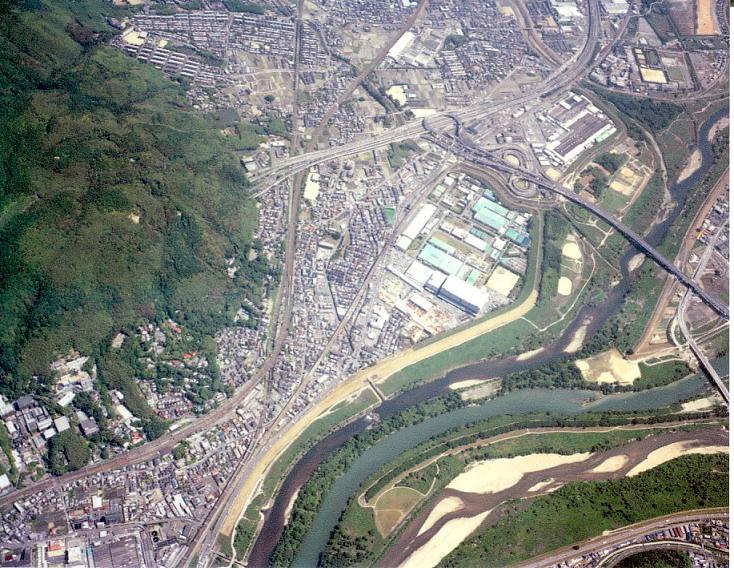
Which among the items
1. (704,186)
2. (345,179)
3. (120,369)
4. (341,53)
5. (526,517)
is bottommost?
(526,517)

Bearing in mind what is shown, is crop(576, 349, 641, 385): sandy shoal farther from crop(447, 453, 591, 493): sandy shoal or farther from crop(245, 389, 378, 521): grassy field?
crop(245, 389, 378, 521): grassy field

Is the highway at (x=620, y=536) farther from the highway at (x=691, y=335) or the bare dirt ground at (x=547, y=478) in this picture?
the highway at (x=691, y=335)

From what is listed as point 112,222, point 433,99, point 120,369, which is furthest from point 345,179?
point 120,369

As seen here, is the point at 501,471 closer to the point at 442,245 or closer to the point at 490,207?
the point at 442,245

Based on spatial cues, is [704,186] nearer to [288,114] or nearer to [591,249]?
[591,249]

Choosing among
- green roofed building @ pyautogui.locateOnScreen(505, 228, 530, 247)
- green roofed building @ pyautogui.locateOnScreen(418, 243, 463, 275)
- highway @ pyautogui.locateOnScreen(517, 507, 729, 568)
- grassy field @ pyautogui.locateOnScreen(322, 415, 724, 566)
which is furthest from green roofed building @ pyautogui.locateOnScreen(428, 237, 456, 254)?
highway @ pyautogui.locateOnScreen(517, 507, 729, 568)

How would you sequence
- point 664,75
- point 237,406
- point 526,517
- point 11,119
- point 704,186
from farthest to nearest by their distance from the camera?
point 664,75 → point 704,186 → point 11,119 → point 237,406 → point 526,517

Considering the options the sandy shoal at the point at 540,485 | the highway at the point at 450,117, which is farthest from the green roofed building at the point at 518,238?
the sandy shoal at the point at 540,485
